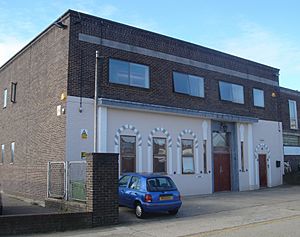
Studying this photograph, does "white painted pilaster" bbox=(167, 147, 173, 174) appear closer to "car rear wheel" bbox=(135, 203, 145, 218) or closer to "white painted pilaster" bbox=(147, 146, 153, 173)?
"white painted pilaster" bbox=(147, 146, 153, 173)

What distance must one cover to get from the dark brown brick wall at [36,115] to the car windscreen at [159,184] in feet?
15.4

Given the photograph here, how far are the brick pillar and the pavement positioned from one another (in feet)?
1.39

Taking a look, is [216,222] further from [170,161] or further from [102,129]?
[170,161]

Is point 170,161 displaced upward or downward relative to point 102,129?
downward

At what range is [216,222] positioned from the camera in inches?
472

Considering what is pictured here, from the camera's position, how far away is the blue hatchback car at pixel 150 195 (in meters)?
12.8

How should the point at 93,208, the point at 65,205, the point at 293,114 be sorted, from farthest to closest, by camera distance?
the point at 293,114, the point at 65,205, the point at 93,208

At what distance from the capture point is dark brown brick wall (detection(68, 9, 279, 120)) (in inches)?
666

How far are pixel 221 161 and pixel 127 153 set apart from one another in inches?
281

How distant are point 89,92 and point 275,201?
9.83 meters

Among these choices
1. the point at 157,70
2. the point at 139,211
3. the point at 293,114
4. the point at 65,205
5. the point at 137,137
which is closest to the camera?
the point at 139,211

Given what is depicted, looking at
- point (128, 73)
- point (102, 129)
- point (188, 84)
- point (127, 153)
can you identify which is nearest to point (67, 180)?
point (102, 129)

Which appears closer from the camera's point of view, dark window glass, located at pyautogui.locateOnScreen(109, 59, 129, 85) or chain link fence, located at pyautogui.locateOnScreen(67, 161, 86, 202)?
chain link fence, located at pyautogui.locateOnScreen(67, 161, 86, 202)

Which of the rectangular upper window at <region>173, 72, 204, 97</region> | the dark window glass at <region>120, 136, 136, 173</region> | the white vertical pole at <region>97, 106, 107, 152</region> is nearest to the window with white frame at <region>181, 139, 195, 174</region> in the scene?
the rectangular upper window at <region>173, 72, 204, 97</region>
